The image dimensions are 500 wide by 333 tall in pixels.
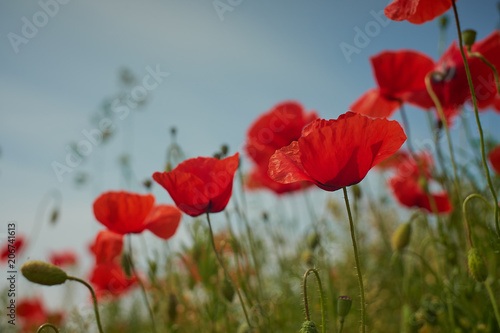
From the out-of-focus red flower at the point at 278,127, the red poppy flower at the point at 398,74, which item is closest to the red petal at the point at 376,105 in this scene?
the red poppy flower at the point at 398,74

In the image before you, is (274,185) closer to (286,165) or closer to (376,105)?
(376,105)

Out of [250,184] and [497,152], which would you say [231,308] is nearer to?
[250,184]

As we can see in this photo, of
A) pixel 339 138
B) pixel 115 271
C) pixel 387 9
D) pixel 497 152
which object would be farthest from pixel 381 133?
pixel 115 271

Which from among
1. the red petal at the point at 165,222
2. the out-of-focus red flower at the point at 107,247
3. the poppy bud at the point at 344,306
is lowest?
the poppy bud at the point at 344,306

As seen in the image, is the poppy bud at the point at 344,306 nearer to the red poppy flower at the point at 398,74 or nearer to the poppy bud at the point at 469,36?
the poppy bud at the point at 469,36

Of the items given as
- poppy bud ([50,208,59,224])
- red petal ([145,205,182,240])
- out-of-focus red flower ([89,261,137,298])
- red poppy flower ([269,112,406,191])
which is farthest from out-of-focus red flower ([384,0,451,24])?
poppy bud ([50,208,59,224])

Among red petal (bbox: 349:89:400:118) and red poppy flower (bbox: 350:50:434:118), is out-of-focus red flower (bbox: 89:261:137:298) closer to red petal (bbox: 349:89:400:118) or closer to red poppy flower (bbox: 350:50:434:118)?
red petal (bbox: 349:89:400:118)
